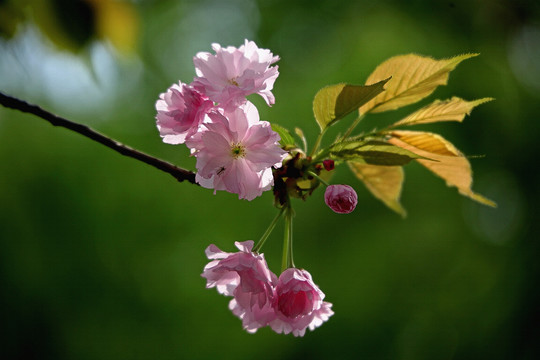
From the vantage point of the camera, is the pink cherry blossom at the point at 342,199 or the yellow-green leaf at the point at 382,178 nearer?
the pink cherry blossom at the point at 342,199

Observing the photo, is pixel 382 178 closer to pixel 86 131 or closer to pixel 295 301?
pixel 295 301

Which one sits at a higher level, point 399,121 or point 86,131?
point 399,121

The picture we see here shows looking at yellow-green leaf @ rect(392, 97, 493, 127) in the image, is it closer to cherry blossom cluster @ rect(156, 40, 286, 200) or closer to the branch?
cherry blossom cluster @ rect(156, 40, 286, 200)

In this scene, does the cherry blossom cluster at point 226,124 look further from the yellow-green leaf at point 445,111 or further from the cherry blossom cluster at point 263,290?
the yellow-green leaf at point 445,111

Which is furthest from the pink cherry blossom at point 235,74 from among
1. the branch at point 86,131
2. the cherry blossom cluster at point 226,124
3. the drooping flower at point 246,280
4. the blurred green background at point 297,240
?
the blurred green background at point 297,240

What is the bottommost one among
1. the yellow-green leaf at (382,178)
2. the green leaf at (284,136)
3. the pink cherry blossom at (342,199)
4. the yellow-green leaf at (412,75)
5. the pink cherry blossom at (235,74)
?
the yellow-green leaf at (382,178)

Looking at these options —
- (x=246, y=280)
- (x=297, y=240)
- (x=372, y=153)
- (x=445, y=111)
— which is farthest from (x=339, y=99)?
(x=297, y=240)

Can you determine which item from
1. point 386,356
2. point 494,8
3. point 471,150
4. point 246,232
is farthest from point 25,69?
point 471,150
